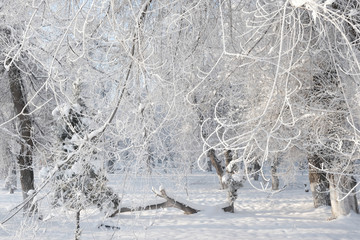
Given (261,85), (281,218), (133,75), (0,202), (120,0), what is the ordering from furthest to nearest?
(0,202) < (281,218) < (261,85) < (120,0) < (133,75)

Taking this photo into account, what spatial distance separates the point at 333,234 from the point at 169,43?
332 inches

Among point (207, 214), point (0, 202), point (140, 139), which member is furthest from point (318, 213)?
point (0, 202)


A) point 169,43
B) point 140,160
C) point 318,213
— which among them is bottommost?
point 318,213

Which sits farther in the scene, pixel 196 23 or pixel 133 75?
pixel 196 23

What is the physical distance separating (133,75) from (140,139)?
0.58 meters

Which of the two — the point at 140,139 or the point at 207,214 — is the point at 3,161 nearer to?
the point at 207,214

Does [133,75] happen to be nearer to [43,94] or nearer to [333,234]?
[43,94]

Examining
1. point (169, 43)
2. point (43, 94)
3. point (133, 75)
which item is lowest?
point (133, 75)

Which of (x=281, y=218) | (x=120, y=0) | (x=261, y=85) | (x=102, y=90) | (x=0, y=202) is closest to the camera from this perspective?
(x=120, y=0)

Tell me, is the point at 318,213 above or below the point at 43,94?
below

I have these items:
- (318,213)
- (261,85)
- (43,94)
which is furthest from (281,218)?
(43,94)

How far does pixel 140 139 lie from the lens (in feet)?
9.30

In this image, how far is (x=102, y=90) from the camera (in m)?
2.95

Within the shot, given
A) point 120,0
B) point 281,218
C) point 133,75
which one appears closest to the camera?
point 133,75
